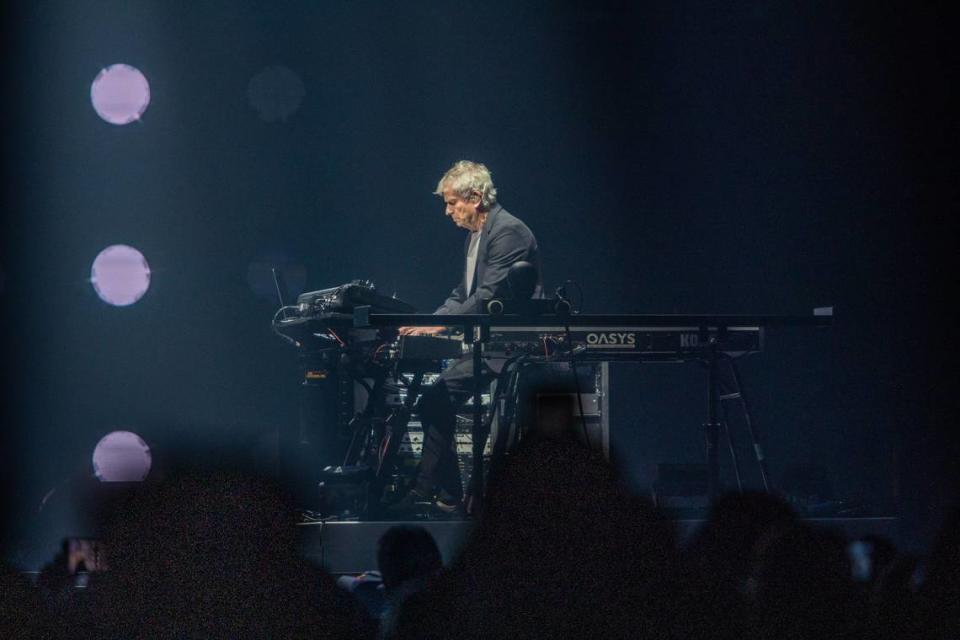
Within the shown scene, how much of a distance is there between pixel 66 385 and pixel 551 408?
3.44 meters

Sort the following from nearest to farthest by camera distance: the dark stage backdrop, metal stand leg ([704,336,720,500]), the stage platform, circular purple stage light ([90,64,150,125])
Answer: the stage platform < metal stand leg ([704,336,720,500]) < the dark stage backdrop < circular purple stage light ([90,64,150,125])

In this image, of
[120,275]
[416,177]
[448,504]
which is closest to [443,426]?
[448,504]

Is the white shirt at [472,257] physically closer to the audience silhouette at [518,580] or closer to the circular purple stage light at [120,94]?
the audience silhouette at [518,580]

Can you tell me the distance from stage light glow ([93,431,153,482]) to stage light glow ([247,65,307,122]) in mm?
2423

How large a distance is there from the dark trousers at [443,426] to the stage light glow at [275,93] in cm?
312

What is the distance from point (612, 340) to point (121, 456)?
4.19 m

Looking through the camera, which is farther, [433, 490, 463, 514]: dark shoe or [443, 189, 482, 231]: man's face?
[443, 189, 482, 231]: man's face

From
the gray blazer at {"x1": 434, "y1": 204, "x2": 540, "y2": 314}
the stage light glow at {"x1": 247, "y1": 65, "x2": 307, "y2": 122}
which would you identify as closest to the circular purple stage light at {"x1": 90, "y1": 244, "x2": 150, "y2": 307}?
the stage light glow at {"x1": 247, "y1": 65, "x2": 307, "y2": 122}

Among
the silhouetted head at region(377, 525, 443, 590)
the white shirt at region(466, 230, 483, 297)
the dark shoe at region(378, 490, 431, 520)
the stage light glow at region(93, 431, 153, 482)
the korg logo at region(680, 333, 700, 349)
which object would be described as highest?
the white shirt at region(466, 230, 483, 297)

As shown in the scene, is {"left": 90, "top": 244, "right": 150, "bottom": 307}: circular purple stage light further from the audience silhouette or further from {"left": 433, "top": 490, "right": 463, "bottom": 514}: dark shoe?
the audience silhouette

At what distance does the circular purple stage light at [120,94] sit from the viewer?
5930 millimetres

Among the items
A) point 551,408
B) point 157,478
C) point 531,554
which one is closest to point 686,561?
point 531,554

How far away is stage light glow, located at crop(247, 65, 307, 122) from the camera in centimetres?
611

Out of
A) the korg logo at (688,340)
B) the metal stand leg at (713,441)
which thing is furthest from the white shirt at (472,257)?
the metal stand leg at (713,441)
